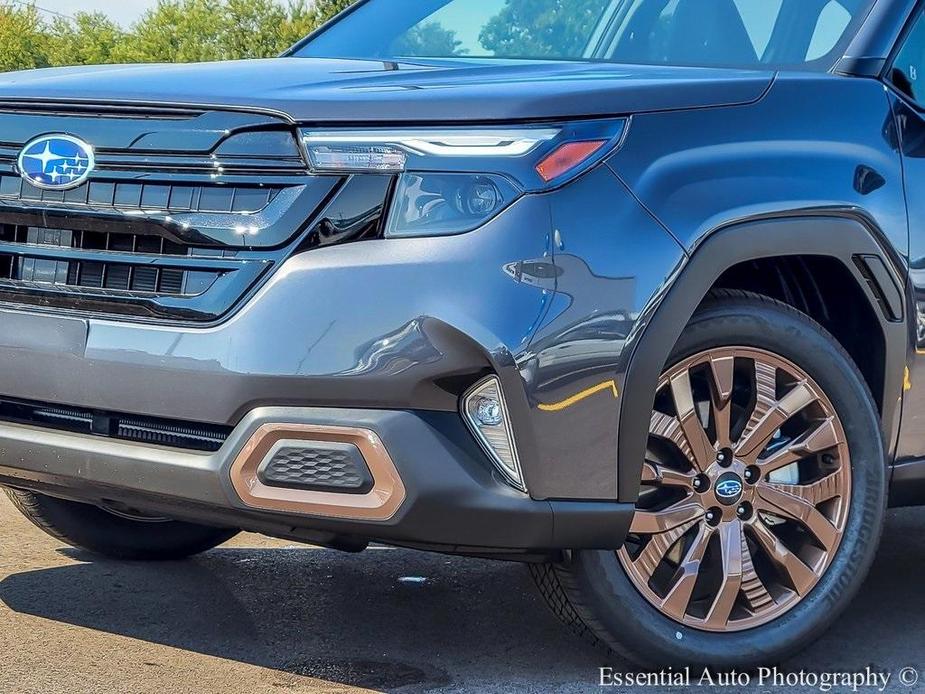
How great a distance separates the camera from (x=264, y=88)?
2857mm

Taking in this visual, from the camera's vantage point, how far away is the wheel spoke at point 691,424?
118 inches

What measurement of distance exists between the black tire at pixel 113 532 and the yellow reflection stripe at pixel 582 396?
1575 mm

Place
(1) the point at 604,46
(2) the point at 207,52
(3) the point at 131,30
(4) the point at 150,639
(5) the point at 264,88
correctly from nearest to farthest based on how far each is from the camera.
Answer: (5) the point at 264,88 → (4) the point at 150,639 → (1) the point at 604,46 → (2) the point at 207,52 → (3) the point at 131,30

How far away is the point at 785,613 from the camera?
3201mm

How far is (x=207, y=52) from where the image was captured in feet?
155

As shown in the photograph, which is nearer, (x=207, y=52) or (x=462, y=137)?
(x=462, y=137)

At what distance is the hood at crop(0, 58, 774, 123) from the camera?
2.72 meters

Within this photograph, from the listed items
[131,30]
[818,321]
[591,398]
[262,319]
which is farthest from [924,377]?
[131,30]

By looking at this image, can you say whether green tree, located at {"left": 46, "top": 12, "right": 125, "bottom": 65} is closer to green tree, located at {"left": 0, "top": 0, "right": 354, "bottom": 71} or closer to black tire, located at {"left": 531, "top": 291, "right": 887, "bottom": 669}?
green tree, located at {"left": 0, "top": 0, "right": 354, "bottom": 71}

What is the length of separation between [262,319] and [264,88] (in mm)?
519

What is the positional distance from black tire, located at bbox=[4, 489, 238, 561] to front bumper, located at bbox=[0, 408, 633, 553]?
1.14 m

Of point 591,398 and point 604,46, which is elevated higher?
point 604,46

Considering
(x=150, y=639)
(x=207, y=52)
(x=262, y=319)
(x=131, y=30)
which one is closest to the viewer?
(x=262, y=319)

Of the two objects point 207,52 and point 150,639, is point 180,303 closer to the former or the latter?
point 150,639
